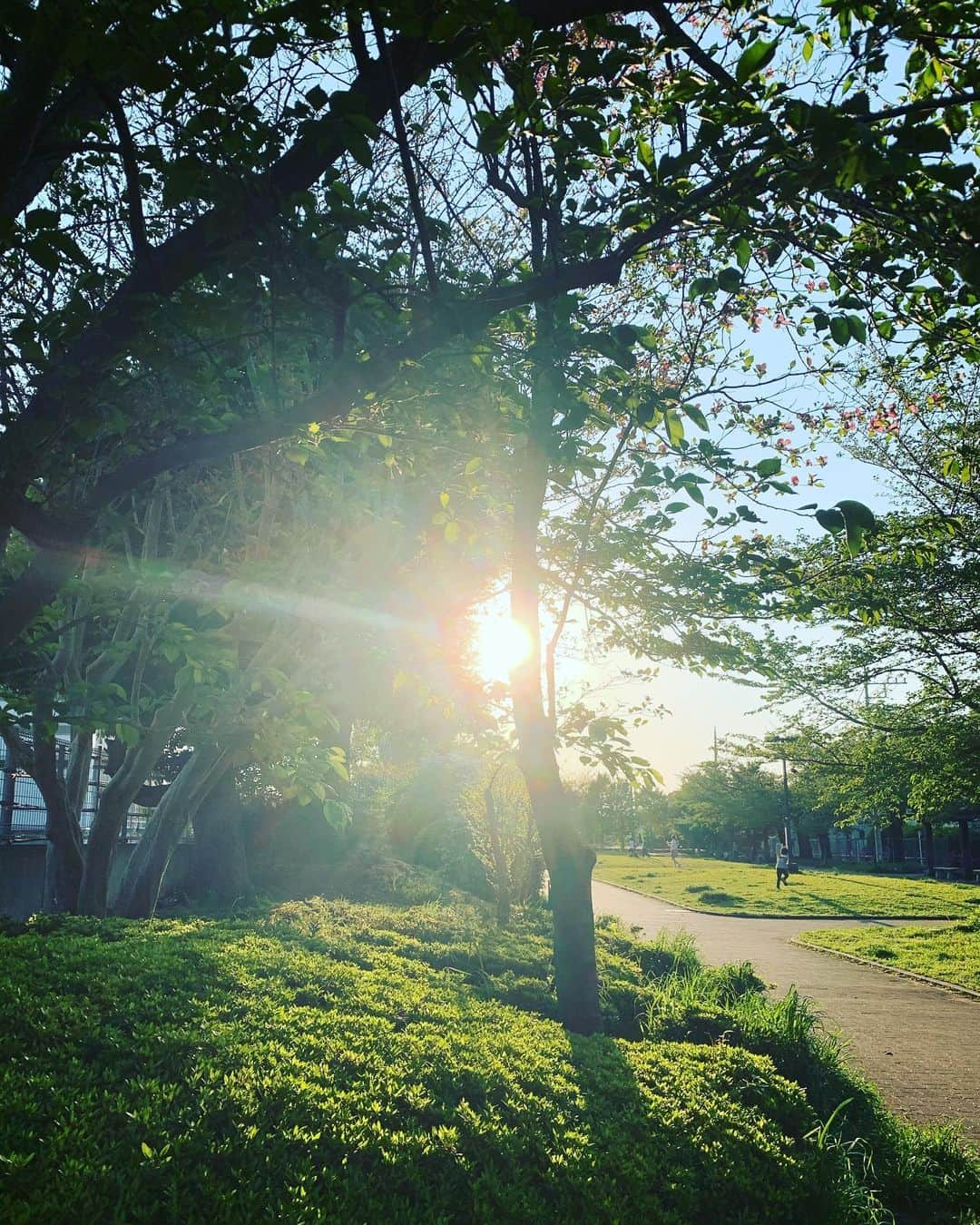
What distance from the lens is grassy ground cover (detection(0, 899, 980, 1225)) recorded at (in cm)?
386

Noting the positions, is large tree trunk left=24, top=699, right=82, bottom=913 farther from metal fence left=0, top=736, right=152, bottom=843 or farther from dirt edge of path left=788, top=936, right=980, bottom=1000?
dirt edge of path left=788, top=936, right=980, bottom=1000

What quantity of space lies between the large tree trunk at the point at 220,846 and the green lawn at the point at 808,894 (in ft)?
50.1

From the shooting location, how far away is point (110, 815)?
36.2 feet

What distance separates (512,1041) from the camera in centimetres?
648

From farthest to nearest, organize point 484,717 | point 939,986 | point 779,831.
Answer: point 779,831
point 939,986
point 484,717

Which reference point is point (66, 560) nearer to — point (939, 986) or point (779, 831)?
point (939, 986)

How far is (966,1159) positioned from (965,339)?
5566 mm

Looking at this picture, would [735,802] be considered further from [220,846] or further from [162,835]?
[162,835]

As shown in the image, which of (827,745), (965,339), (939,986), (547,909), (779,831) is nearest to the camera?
(965,339)

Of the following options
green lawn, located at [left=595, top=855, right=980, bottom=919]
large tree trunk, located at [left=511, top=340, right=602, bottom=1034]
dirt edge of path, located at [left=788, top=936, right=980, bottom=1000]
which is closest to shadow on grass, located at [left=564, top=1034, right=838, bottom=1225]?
large tree trunk, located at [left=511, top=340, right=602, bottom=1034]

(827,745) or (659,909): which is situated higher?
(827,745)

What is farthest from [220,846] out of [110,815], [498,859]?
[110,815]

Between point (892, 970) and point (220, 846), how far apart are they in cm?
1342

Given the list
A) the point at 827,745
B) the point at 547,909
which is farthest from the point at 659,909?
the point at 827,745
